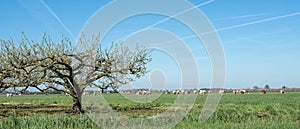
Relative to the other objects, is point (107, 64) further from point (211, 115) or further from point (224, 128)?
point (224, 128)

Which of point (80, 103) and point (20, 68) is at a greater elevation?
point (20, 68)

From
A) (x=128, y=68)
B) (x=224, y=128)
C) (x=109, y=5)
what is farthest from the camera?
(x=128, y=68)

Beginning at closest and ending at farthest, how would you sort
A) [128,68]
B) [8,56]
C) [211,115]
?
[211,115] → [8,56] → [128,68]

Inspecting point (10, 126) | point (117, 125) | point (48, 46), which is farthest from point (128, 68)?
point (10, 126)

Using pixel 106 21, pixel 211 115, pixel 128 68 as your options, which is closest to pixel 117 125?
pixel 106 21

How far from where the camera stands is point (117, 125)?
11.8 m

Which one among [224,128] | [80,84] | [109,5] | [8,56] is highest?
[109,5]

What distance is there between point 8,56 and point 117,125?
345 inches

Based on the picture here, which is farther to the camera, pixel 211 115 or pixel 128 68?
pixel 128 68

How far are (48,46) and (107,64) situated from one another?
10.5 feet

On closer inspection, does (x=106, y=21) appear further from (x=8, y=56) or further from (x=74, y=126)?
(x=8, y=56)

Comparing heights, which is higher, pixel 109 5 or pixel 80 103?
pixel 109 5

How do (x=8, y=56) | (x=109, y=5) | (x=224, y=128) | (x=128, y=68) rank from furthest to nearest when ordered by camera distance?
(x=128, y=68), (x=8, y=56), (x=109, y=5), (x=224, y=128)

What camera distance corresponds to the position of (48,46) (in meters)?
17.4
